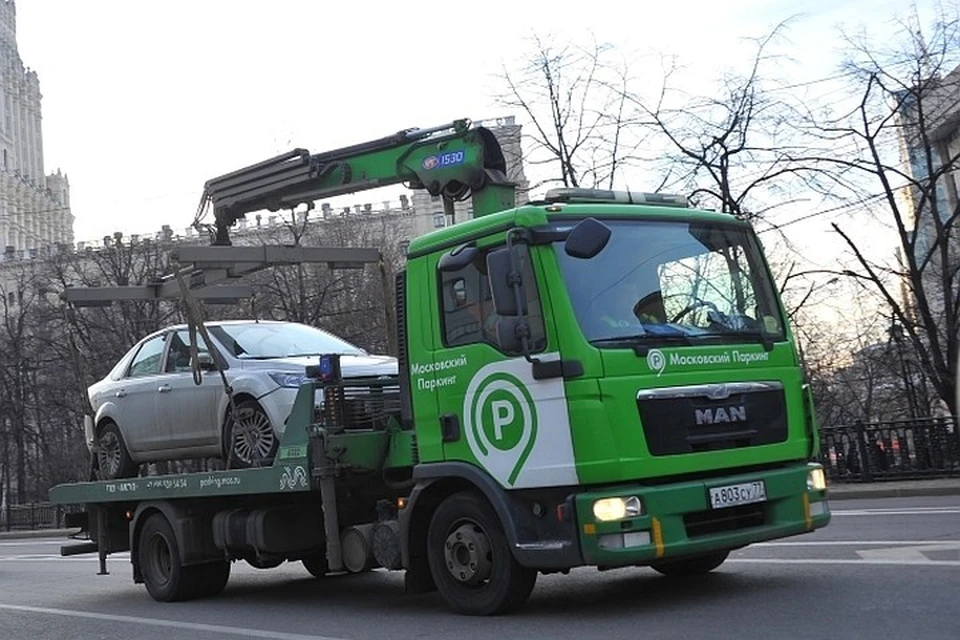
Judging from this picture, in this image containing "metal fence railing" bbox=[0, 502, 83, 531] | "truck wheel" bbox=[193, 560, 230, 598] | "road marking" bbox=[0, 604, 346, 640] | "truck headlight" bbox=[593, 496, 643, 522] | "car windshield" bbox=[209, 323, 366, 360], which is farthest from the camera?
"metal fence railing" bbox=[0, 502, 83, 531]

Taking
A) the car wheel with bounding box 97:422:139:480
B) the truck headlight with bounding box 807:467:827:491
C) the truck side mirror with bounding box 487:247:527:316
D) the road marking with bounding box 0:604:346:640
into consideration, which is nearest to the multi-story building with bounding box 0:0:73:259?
the car wheel with bounding box 97:422:139:480

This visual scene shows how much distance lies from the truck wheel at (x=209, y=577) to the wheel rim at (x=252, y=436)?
1.55 m

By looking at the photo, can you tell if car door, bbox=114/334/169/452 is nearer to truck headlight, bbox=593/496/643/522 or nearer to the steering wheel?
truck headlight, bbox=593/496/643/522

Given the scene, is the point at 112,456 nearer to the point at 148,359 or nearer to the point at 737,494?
the point at 148,359

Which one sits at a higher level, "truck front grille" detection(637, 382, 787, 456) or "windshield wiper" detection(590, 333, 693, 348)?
"windshield wiper" detection(590, 333, 693, 348)

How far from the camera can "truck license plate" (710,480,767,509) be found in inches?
290

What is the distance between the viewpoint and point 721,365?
24.9ft

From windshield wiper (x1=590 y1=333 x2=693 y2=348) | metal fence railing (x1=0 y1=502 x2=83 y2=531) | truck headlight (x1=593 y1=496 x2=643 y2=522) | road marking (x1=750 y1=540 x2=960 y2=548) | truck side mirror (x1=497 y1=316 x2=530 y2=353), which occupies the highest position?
truck side mirror (x1=497 y1=316 x2=530 y2=353)

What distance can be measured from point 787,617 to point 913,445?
45.3 ft

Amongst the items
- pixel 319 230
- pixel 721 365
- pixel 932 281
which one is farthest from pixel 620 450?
pixel 319 230

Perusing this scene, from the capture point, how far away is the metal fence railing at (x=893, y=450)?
19.2 metres

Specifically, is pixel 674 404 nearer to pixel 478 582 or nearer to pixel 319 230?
pixel 478 582

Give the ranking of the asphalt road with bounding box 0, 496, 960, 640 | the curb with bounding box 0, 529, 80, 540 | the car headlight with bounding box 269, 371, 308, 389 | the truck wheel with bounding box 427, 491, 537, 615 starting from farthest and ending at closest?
the curb with bounding box 0, 529, 80, 540 < the car headlight with bounding box 269, 371, 308, 389 < the truck wheel with bounding box 427, 491, 537, 615 < the asphalt road with bounding box 0, 496, 960, 640

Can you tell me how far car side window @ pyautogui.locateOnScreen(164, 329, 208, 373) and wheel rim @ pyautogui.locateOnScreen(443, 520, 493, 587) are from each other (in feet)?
13.6
